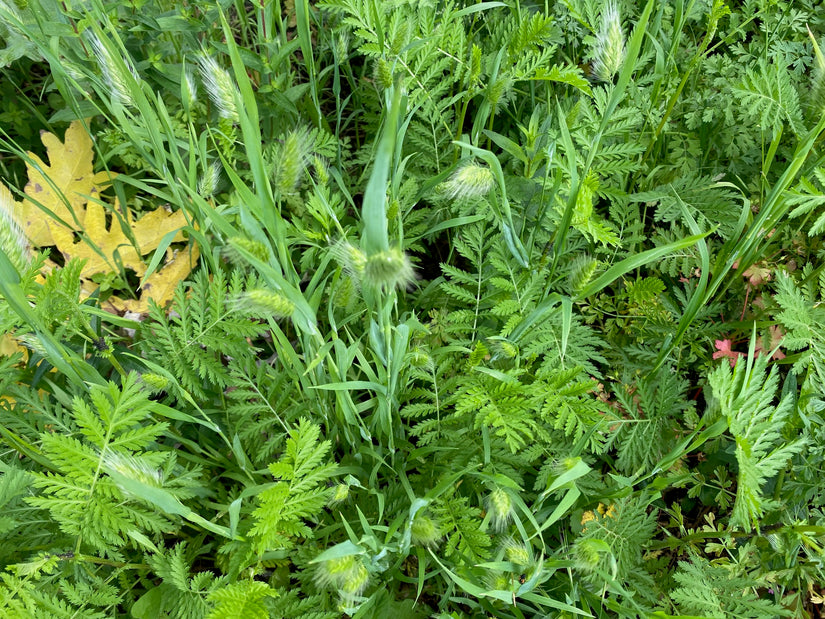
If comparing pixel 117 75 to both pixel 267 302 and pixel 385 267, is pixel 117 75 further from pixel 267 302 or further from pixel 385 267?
pixel 385 267

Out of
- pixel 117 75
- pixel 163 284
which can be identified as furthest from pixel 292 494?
pixel 163 284

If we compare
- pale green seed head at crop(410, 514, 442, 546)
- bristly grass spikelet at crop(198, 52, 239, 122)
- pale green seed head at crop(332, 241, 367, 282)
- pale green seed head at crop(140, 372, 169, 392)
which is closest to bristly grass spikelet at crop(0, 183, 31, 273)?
pale green seed head at crop(140, 372, 169, 392)

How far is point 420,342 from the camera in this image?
172cm

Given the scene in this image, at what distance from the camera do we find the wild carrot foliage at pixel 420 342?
117cm

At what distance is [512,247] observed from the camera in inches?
54.8

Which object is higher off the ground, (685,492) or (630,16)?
(630,16)

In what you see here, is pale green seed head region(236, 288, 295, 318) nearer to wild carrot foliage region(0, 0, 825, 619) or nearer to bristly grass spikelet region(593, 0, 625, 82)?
wild carrot foliage region(0, 0, 825, 619)

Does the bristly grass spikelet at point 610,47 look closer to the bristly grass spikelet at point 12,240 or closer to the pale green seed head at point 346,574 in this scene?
the pale green seed head at point 346,574

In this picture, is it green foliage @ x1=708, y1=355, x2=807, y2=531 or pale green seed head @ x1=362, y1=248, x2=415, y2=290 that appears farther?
green foliage @ x1=708, y1=355, x2=807, y2=531

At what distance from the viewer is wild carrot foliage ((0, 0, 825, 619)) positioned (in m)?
1.17

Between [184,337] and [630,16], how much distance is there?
Result: 1.72m

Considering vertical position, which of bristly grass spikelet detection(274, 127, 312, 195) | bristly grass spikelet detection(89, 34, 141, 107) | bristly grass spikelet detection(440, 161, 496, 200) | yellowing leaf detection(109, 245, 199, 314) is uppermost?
bristly grass spikelet detection(89, 34, 141, 107)

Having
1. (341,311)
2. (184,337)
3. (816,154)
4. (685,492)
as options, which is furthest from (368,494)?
(816,154)

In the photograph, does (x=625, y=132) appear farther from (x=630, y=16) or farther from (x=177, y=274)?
(x=177, y=274)
